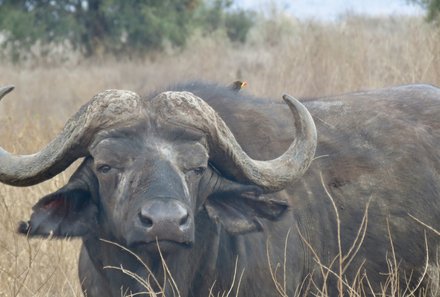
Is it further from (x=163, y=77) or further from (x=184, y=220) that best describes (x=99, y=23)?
(x=184, y=220)

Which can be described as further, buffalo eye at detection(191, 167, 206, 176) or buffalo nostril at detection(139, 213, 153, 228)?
buffalo eye at detection(191, 167, 206, 176)

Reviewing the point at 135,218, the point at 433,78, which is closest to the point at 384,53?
the point at 433,78

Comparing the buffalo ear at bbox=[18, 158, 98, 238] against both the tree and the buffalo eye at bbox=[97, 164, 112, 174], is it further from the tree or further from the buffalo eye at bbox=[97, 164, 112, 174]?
the tree

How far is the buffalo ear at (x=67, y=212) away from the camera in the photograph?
4828mm

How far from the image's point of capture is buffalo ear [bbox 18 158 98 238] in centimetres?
483

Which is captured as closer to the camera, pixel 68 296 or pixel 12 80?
pixel 68 296

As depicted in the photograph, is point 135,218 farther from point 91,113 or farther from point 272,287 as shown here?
point 272,287

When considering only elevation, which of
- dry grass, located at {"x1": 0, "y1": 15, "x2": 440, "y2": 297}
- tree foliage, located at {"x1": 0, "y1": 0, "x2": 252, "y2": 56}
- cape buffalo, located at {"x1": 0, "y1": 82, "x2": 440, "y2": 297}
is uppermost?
cape buffalo, located at {"x1": 0, "y1": 82, "x2": 440, "y2": 297}

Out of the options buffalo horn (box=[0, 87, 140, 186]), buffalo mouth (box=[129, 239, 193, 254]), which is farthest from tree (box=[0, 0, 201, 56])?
buffalo mouth (box=[129, 239, 193, 254])

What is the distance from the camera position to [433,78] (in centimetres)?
986

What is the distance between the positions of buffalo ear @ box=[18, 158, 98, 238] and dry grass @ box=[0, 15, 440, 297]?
137mm

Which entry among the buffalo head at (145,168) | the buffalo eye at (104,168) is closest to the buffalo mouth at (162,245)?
the buffalo head at (145,168)

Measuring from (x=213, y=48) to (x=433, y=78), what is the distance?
9320 mm

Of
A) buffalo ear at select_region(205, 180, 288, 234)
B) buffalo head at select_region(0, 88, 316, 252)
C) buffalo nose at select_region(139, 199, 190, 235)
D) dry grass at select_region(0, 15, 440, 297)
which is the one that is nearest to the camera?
buffalo nose at select_region(139, 199, 190, 235)
